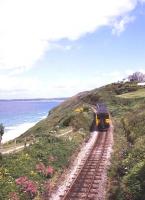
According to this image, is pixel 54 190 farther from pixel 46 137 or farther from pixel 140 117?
pixel 140 117

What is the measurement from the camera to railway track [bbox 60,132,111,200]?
1157 inches

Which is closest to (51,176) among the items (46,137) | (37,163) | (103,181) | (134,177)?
(37,163)

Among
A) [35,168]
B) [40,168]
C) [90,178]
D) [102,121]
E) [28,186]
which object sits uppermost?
[102,121]

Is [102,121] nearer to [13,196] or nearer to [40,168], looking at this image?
[40,168]

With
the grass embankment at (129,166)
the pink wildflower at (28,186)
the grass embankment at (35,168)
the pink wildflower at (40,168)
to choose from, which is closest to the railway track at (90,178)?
the grass embankment at (129,166)

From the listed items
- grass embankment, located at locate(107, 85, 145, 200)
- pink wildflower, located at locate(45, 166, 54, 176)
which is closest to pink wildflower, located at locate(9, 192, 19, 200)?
pink wildflower, located at locate(45, 166, 54, 176)

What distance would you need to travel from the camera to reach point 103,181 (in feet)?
107

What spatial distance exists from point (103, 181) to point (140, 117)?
26.4 m

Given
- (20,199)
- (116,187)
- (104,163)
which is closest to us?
(20,199)

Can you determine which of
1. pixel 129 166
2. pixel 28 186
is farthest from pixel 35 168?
pixel 129 166

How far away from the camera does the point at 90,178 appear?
3378 cm

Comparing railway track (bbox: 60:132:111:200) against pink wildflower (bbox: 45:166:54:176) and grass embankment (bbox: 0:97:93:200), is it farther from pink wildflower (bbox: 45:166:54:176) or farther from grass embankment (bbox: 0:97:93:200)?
pink wildflower (bbox: 45:166:54:176)

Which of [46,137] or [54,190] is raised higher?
[46,137]

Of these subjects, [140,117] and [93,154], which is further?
[140,117]
